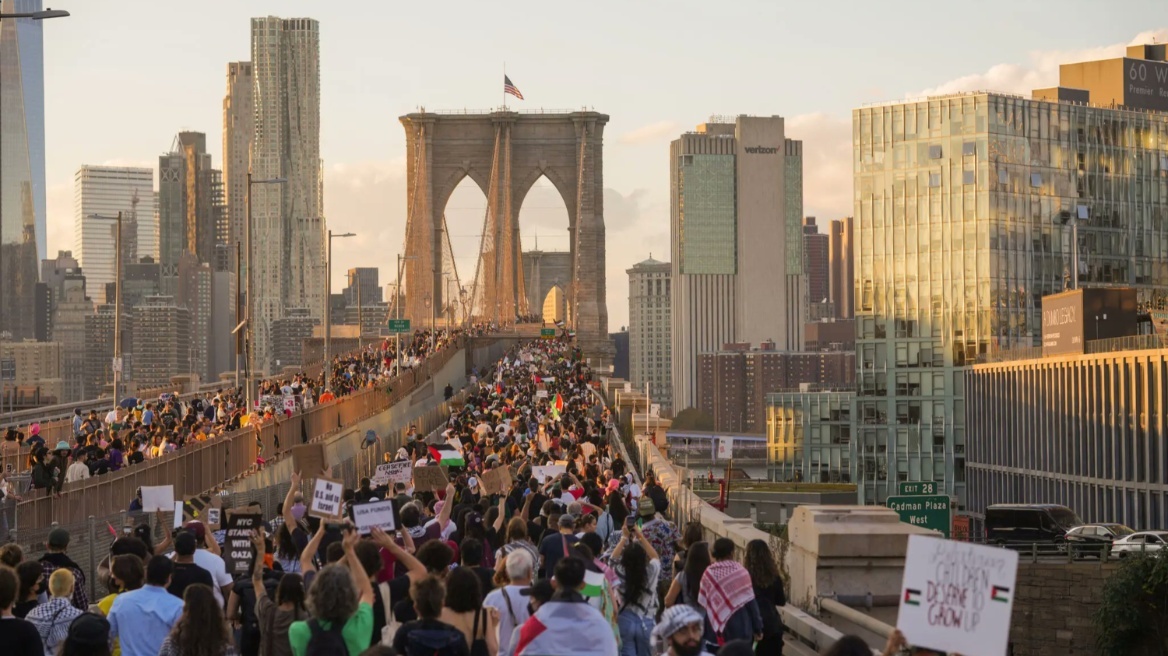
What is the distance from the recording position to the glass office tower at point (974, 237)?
101312 millimetres

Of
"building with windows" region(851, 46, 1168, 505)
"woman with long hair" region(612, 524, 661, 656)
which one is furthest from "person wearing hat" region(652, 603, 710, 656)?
"building with windows" region(851, 46, 1168, 505)

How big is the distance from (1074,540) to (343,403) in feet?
54.3

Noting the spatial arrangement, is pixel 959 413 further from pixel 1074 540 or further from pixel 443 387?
pixel 1074 540

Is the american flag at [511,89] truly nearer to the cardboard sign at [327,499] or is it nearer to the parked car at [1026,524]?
the parked car at [1026,524]

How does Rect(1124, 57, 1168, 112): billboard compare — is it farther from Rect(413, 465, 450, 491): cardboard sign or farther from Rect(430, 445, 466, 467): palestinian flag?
Rect(413, 465, 450, 491): cardboard sign

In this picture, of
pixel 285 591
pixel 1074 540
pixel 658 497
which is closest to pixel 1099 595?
pixel 1074 540

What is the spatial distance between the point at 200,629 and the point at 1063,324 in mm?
75898

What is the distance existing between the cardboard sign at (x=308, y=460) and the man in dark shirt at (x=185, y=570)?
6534 millimetres

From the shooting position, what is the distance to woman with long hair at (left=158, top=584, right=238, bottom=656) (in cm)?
896

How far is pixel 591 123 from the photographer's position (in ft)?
448

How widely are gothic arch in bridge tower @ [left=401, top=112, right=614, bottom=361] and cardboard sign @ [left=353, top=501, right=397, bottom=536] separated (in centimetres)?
12092

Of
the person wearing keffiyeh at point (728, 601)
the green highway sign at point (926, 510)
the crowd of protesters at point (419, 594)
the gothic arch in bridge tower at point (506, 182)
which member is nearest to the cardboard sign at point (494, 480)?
the crowd of protesters at point (419, 594)

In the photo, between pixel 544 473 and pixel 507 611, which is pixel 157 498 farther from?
pixel 507 611

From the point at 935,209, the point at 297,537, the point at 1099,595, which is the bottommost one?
the point at 1099,595
